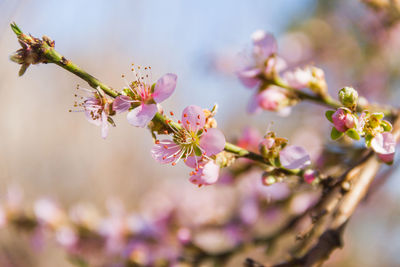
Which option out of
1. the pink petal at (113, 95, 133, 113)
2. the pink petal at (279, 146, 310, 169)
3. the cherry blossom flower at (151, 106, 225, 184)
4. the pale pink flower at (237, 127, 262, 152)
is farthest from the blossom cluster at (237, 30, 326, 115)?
the pink petal at (113, 95, 133, 113)

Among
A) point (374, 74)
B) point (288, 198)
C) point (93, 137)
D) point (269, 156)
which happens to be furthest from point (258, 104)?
point (93, 137)

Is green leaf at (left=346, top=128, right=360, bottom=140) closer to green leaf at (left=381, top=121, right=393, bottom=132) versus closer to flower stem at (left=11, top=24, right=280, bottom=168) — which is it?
green leaf at (left=381, top=121, right=393, bottom=132)

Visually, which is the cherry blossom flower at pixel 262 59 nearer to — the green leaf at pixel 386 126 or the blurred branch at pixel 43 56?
the green leaf at pixel 386 126

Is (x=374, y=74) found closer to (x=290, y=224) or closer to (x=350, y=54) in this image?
(x=350, y=54)

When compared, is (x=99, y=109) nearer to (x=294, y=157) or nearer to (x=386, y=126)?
(x=294, y=157)

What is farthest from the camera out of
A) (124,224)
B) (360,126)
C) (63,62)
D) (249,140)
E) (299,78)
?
(124,224)

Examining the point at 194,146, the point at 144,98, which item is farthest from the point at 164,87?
the point at 194,146

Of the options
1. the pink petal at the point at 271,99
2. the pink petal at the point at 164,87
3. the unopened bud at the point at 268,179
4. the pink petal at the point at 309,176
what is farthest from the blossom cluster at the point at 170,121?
the pink petal at the point at 271,99
